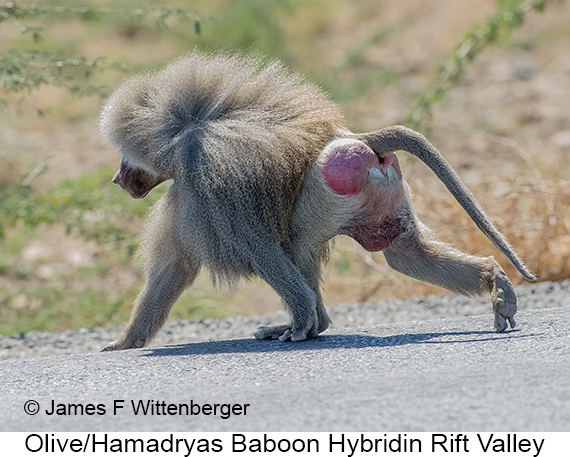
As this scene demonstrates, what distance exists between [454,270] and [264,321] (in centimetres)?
227

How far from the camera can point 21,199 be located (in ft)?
22.9

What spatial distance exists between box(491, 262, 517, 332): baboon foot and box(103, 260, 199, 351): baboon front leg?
5.28ft

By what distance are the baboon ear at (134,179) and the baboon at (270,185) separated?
0.08ft

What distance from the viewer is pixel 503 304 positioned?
4.15 m

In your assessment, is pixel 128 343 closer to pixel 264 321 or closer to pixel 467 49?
pixel 264 321

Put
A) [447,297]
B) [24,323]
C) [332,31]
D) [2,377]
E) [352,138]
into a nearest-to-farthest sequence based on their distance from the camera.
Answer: [2,377] < [352,138] < [447,297] < [24,323] < [332,31]

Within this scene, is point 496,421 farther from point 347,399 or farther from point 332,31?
point 332,31

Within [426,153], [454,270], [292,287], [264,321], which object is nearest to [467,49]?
[264,321]

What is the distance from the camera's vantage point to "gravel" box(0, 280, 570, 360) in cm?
585

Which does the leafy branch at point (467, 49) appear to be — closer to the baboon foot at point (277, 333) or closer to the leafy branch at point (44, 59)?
the leafy branch at point (44, 59)

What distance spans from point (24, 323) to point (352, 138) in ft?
14.2

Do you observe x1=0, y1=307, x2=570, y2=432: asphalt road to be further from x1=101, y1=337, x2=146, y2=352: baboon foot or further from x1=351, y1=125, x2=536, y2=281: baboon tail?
x1=351, y1=125, x2=536, y2=281: baboon tail

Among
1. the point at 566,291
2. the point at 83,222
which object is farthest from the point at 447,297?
the point at 83,222

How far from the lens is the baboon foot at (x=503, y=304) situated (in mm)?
4145
